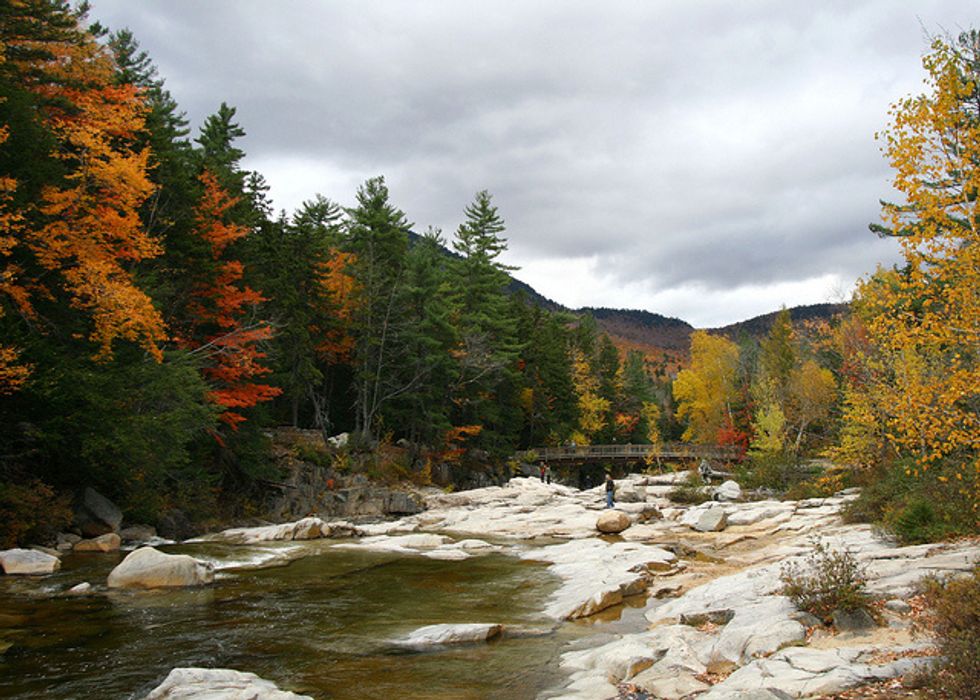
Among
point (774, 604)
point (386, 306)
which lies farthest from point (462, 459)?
point (774, 604)

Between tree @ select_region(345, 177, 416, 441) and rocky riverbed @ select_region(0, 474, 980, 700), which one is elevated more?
tree @ select_region(345, 177, 416, 441)

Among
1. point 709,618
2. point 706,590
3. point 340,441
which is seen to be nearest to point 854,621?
point 709,618

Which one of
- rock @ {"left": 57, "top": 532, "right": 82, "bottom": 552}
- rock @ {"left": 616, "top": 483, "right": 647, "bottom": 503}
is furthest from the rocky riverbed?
rock @ {"left": 616, "top": 483, "right": 647, "bottom": 503}

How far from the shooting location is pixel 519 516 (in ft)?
91.2

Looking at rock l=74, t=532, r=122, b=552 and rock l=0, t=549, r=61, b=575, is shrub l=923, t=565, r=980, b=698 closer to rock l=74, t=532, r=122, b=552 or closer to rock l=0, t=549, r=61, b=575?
rock l=0, t=549, r=61, b=575

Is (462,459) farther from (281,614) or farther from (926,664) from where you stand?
(926,664)

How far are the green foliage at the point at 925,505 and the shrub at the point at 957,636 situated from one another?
4.07m

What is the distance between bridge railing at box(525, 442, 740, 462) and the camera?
171 ft

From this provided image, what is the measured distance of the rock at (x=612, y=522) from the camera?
22953 mm

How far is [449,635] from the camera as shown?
30.6ft

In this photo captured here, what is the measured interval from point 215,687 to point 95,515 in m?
16.4

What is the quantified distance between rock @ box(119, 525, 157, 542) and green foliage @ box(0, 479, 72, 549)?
2.14 metres

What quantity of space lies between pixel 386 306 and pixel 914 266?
3631cm

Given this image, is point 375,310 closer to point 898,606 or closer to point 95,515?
point 95,515
